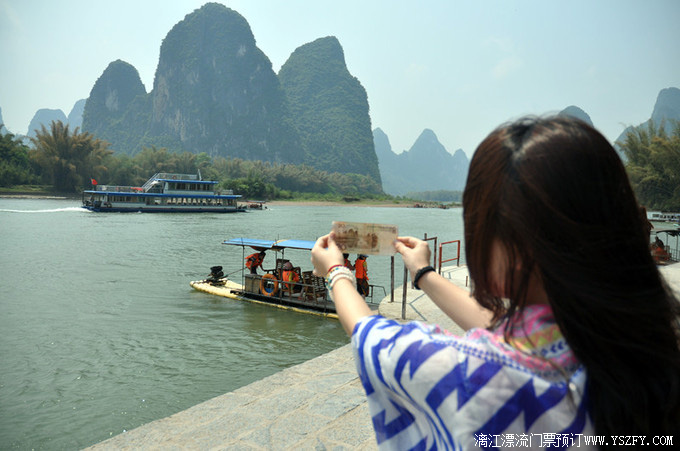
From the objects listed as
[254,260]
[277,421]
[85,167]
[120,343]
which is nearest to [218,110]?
[85,167]

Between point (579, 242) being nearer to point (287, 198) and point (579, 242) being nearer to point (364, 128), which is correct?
point (287, 198)

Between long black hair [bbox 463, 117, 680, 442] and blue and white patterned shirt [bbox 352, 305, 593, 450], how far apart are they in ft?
0.12

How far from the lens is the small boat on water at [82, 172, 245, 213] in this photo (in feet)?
147

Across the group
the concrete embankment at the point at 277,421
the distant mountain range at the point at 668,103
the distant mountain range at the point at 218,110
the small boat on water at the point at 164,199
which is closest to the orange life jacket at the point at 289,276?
the concrete embankment at the point at 277,421

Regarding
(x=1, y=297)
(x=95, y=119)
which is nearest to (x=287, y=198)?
(x=1, y=297)

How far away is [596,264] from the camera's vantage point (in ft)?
2.44

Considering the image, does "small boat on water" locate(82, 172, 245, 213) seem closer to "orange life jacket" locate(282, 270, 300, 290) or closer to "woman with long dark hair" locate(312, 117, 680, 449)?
"orange life jacket" locate(282, 270, 300, 290)

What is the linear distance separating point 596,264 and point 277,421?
3357 mm

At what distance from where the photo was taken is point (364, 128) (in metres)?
169

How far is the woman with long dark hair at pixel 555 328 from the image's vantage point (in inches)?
29.1

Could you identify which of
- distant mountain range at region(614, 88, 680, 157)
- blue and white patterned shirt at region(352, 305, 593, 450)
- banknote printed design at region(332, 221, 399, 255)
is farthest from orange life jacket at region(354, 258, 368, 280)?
distant mountain range at region(614, 88, 680, 157)

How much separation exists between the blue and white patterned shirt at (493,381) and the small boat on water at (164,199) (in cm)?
4771

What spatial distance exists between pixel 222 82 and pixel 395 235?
508 feet

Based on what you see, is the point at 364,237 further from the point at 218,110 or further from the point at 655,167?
the point at 218,110
